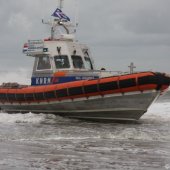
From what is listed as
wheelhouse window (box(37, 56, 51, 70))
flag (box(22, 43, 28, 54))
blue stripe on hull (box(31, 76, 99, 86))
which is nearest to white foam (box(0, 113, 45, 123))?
blue stripe on hull (box(31, 76, 99, 86))

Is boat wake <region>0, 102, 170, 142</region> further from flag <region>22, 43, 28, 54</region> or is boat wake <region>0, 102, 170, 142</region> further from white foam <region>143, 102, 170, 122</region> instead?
white foam <region>143, 102, 170, 122</region>

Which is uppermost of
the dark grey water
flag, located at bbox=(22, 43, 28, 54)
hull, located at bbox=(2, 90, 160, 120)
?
flag, located at bbox=(22, 43, 28, 54)

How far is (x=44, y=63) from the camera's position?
17578mm

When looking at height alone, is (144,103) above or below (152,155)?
above

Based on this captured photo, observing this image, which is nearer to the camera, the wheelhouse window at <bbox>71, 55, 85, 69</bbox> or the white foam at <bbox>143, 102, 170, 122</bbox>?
the wheelhouse window at <bbox>71, 55, 85, 69</bbox>

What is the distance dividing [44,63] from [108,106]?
4073mm

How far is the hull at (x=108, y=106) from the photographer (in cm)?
1399

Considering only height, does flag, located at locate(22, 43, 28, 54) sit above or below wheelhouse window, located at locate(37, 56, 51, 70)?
above

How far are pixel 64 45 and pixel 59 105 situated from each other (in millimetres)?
2604

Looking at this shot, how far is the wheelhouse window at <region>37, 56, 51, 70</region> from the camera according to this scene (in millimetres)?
17391

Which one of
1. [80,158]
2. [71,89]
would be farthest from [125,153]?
[71,89]

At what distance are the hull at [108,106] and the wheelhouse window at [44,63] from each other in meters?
1.65

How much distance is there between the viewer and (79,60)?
685 inches

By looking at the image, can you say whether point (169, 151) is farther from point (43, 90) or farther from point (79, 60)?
point (79, 60)
